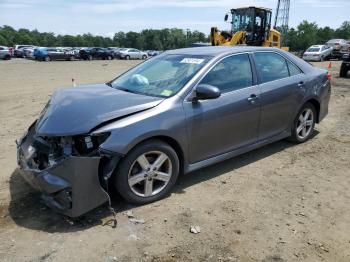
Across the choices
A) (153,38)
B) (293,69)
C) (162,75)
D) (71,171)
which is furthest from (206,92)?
(153,38)

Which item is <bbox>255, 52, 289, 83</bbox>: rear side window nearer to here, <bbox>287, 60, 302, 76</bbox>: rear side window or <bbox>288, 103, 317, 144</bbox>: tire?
<bbox>287, 60, 302, 76</bbox>: rear side window

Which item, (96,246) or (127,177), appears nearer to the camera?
(96,246)

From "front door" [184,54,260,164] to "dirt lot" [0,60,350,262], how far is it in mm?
474

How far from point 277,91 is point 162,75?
68.0 inches

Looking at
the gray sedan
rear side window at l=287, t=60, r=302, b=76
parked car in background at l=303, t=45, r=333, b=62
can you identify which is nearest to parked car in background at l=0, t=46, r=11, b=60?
parked car in background at l=303, t=45, r=333, b=62

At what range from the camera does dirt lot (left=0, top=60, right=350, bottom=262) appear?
3381 mm

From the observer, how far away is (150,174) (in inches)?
164

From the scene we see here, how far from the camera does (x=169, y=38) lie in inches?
4938

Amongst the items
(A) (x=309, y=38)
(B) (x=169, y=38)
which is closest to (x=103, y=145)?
(A) (x=309, y=38)

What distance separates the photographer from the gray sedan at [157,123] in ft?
12.3

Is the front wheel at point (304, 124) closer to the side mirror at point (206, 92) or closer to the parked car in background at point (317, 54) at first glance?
the side mirror at point (206, 92)

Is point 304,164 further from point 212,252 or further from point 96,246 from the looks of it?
point 96,246

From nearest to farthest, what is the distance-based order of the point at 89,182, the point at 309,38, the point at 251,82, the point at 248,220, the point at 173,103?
the point at 89,182 < the point at 248,220 < the point at 173,103 < the point at 251,82 < the point at 309,38

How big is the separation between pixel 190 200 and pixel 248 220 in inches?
28.8
